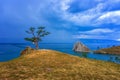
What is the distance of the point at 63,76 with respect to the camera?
730 inches

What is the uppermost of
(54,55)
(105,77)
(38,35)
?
(38,35)

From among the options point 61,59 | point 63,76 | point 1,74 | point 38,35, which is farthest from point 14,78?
point 38,35

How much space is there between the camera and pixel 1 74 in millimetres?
18844

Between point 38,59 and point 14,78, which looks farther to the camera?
point 38,59

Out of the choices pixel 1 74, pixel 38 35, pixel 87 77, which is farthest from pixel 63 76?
pixel 38 35

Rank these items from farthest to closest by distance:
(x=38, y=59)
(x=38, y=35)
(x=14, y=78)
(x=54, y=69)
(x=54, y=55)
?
(x=38, y=35) < (x=54, y=55) < (x=38, y=59) < (x=54, y=69) < (x=14, y=78)

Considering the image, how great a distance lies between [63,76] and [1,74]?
586cm

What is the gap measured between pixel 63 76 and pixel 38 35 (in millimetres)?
40898

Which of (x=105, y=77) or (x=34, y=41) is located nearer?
(x=105, y=77)

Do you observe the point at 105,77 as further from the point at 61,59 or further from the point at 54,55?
the point at 54,55

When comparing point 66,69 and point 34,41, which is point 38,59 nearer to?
point 66,69

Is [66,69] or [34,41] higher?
[34,41]

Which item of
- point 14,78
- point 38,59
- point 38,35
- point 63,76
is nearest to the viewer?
point 14,78

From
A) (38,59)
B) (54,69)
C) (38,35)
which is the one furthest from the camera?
(38,35)
